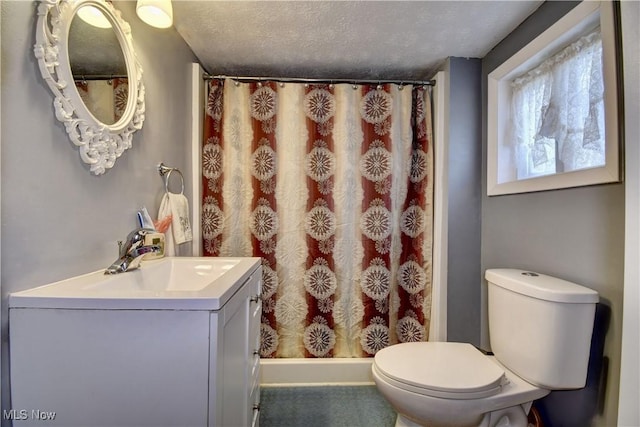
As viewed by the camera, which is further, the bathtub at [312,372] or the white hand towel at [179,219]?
the bathtub at [312,372]

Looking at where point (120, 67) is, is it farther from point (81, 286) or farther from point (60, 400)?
point (60, 400)

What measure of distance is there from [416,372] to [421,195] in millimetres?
1052

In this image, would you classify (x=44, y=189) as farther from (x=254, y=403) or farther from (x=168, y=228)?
(x=254, y=403)

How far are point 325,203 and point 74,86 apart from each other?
4.13ft

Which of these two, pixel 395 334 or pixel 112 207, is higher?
pixel 112 207

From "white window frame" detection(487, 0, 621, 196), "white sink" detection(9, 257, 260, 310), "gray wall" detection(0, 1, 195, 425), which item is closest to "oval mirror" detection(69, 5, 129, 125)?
"gray wall" detection(0, 1, 195, 425)

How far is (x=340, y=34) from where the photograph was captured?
56.2 inches

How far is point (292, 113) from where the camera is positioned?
1.76 metres

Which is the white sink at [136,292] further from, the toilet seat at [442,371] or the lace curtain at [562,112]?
the lace curtain at [562,112]

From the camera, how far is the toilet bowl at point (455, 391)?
102 centimetres

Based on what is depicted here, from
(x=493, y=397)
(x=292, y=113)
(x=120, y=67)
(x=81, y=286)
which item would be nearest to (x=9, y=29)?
(x=120, y=67)

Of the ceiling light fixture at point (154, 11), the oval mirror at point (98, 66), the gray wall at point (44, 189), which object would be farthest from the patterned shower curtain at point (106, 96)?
the ceiling light fixture at point (154, 11)

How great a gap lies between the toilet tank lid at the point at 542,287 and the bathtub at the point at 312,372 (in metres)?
0.99

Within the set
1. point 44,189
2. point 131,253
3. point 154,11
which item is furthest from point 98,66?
point 131,253
